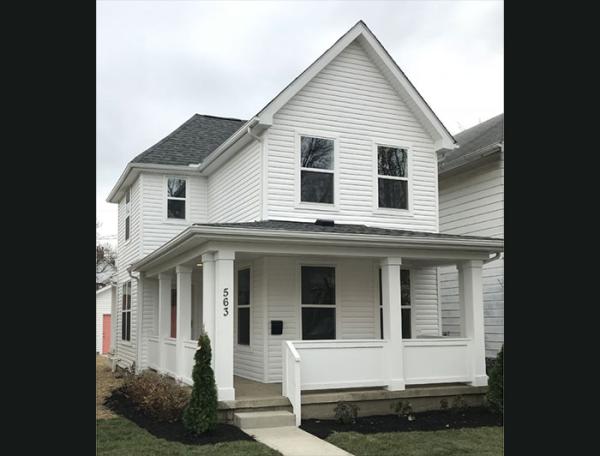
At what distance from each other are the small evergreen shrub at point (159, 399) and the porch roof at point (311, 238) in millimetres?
2503

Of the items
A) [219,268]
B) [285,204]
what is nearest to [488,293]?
[285,204]

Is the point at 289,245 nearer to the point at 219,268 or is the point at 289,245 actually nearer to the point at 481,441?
the point at 219,268

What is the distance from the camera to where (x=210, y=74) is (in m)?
29.2

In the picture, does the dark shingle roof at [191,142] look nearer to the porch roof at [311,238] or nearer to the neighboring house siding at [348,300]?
the porch roof at [311,238]

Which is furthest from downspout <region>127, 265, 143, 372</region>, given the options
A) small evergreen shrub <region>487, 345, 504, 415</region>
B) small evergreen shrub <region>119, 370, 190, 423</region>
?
small evergreen shrub <region>487, 345, 504, 415</region>

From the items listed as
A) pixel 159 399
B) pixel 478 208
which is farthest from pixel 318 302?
pixel 478 208

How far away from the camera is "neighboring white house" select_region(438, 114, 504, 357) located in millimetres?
15500

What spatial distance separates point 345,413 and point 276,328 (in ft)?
8.87

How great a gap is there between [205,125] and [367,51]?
305 inches

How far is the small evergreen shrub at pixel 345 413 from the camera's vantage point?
10.8 meters

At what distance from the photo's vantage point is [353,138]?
47.3ft

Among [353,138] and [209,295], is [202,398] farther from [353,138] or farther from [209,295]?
[353,138]

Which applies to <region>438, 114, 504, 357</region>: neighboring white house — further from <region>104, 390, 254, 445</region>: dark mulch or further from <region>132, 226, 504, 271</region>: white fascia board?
<region>104, 390, 254, 445</region>: dark mulch

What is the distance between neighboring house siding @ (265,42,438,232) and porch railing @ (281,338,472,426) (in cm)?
321
